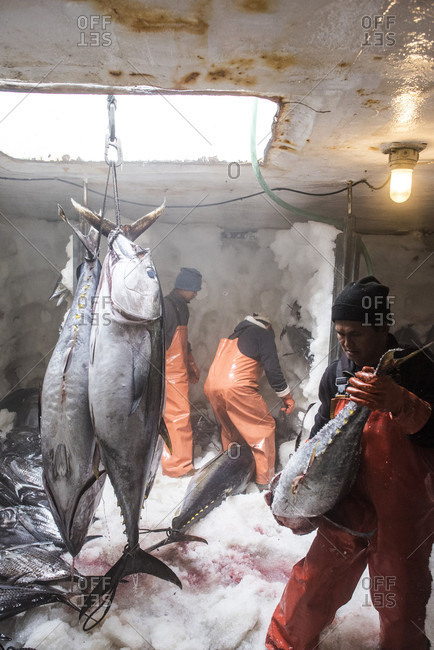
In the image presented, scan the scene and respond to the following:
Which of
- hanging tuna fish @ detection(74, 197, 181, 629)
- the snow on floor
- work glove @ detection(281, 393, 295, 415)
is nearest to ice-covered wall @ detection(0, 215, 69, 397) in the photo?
the snow on floor

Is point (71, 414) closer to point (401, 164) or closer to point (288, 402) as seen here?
point (401, 164)

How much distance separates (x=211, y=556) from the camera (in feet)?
11.3

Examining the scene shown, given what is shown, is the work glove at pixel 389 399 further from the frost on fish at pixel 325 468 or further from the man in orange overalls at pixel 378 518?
the frost on fish at pixel 325 468

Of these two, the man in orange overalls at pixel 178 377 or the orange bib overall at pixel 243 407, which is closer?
the orange bib overall at pixel 243 407

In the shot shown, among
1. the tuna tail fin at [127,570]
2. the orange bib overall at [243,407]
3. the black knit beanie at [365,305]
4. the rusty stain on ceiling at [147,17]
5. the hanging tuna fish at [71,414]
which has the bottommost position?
the tuna tail fin at [127,570]

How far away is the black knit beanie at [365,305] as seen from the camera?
212 centimetres

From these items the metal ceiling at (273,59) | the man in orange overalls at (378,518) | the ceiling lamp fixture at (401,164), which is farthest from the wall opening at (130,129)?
the man in orange overalls at (378,518)

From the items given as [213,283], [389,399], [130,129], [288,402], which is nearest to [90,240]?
[389,399]

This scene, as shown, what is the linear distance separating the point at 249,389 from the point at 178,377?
853 mm

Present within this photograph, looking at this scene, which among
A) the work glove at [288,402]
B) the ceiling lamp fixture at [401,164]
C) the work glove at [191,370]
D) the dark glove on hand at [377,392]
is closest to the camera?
the dark glove on hand at [377,392]

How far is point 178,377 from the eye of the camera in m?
5.10

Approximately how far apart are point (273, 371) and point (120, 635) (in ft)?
9.55

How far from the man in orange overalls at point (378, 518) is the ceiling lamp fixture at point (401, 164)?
114 centimetres

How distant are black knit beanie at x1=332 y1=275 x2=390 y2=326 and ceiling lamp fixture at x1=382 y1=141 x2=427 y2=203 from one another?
1185mm
